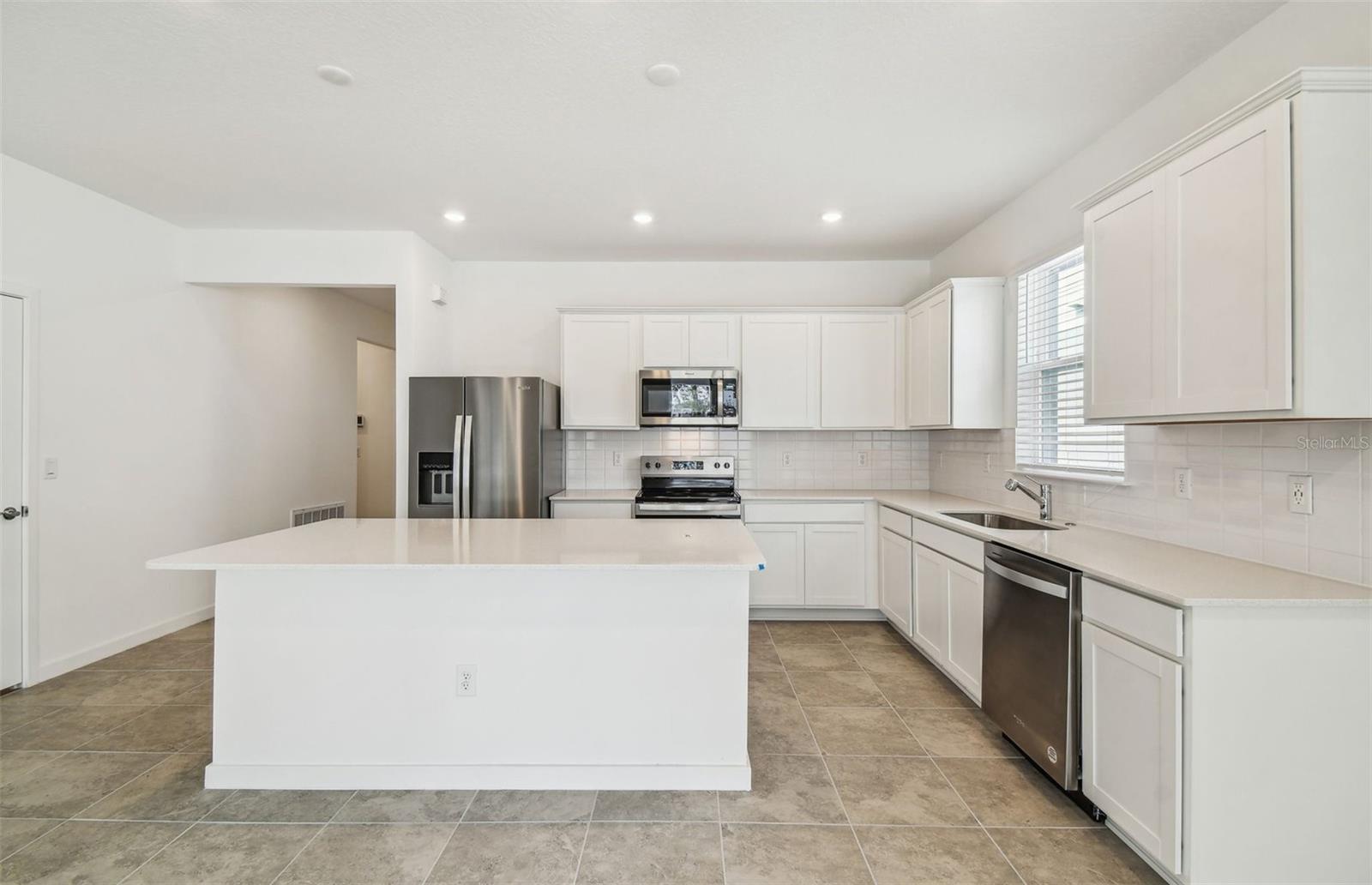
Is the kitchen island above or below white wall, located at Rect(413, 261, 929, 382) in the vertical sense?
below

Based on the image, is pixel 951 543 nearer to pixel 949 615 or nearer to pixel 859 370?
pixel 949 615

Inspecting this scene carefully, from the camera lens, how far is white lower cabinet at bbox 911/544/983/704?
2803 mm

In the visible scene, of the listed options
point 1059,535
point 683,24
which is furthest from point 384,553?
point 1059,535

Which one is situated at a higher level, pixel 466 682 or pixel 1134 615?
pixel 1134 615

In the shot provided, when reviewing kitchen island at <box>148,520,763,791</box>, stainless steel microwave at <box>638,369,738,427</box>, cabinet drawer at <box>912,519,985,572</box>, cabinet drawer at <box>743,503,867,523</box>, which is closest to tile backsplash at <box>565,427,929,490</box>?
stainless steel microwave at <box>638,369,738,427</box>

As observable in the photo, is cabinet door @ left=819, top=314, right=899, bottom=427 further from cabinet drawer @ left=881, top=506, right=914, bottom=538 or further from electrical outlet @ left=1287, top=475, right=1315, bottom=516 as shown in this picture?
electrical outlet @ left=1287, top=475, right=1315, bottom=516

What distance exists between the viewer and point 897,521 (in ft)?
12.5

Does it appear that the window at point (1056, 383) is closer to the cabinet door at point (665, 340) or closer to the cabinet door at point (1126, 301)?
the cabinet door at point (1126, 301)

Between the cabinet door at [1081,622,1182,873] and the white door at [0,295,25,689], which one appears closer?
the cabinet door at [1081,622,1182,873]

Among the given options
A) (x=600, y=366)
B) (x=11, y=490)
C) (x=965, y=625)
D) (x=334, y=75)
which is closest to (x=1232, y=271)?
(x=965, y=625)

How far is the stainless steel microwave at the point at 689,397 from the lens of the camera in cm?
431

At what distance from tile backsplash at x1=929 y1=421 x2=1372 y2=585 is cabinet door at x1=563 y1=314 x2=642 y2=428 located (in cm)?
286

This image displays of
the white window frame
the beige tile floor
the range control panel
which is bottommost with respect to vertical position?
the beige tile floor

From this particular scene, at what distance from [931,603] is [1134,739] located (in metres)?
1.51
